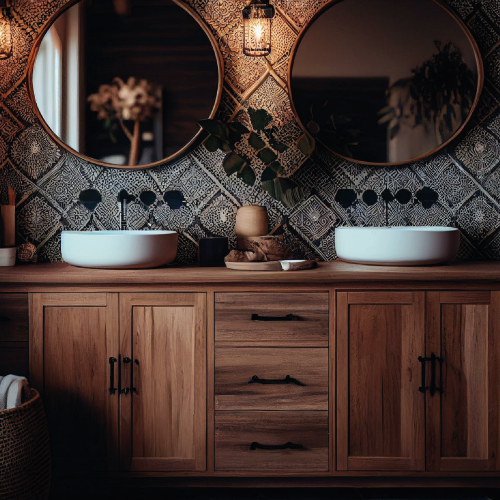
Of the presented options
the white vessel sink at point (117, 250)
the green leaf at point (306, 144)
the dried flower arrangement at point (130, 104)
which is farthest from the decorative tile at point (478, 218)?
the dried flower arrangement at point (130, 104)

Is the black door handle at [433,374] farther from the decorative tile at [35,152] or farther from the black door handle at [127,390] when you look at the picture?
the decorative tile at [35,152]

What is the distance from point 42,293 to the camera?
2.02 meters

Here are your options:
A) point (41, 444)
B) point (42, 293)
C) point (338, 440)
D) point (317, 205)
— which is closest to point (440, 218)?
point (317, 205)

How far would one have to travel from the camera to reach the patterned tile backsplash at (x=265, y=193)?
8.04 ft

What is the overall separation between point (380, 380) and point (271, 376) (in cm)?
42

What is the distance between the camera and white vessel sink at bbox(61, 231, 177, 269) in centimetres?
203

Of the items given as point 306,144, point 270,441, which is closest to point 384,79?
point 306,144

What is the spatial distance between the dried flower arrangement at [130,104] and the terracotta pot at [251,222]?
0.57 m

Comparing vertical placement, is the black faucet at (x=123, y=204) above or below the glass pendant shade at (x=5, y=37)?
below

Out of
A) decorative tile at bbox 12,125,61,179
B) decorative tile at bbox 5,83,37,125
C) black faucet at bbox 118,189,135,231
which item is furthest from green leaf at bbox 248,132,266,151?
decorative tile at bbox 5,83,37,125

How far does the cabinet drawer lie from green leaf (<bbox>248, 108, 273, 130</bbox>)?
31.3 inches

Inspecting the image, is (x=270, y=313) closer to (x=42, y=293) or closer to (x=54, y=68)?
(x=42, y=293)

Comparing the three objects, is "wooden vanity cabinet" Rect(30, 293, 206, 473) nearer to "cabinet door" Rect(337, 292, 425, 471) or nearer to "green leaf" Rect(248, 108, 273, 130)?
"cabinet door" Rect(337, 292, 425, 471)

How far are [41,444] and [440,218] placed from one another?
6.27 ft
